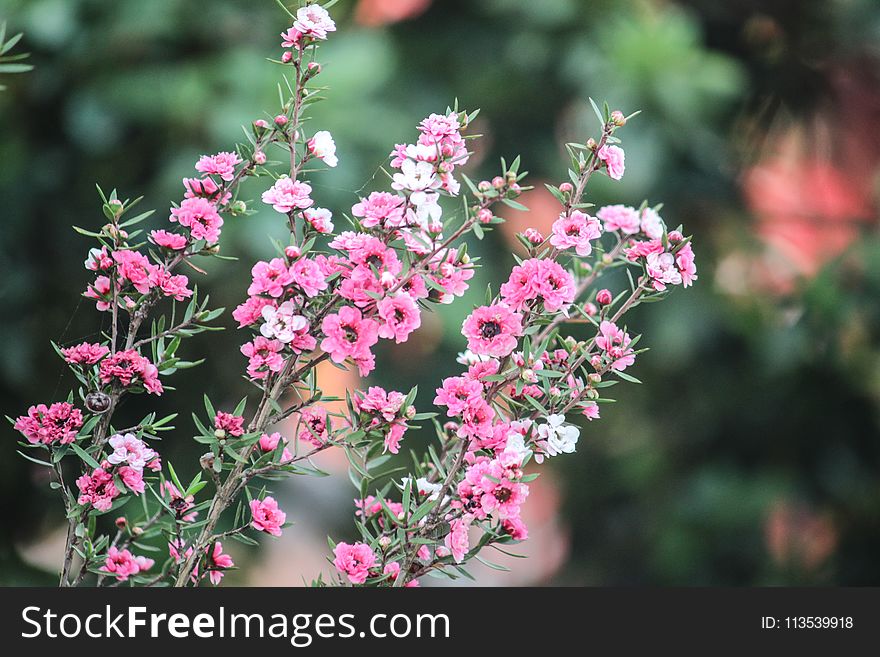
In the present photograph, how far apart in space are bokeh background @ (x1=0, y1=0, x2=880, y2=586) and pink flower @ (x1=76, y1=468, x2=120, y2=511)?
2.79 feet

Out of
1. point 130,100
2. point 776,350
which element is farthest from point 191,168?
point 776,350

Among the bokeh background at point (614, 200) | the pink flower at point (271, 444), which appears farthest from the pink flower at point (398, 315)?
the bokeh background at point (614, 200)

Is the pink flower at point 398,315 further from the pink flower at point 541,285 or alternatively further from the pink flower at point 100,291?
the pink flower at point 100,291

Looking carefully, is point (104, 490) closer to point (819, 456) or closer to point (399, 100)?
point (399, 100)

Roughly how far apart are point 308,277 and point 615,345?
182 millimetres

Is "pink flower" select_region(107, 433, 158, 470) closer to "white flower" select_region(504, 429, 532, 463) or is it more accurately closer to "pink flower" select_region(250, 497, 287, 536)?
"pink flower" select_region(250, 497, 287, 536)

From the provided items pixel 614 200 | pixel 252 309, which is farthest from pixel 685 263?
pixel 614 200

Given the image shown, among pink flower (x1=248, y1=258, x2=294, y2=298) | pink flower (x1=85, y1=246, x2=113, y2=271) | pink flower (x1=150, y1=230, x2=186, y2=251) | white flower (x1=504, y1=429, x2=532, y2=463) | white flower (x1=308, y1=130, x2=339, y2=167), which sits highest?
white flower (x1=308, y1=130, x2=339, y2=167)

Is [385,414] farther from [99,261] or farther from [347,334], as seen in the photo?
[99,261]

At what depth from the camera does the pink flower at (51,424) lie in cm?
50

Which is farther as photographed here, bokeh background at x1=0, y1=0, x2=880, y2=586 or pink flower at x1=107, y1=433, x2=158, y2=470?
bokeh background at x1=0, y1=0, x2=880, y2=586

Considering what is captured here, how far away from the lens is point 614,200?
1801 millimetres

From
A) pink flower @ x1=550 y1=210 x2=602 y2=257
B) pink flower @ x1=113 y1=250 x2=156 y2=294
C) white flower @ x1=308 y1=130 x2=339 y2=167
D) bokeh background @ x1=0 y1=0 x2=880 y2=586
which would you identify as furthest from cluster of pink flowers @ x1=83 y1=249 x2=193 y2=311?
bokeh background @ x1=0 y1=0 x2=880 y2=586

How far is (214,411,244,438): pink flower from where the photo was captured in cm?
51
